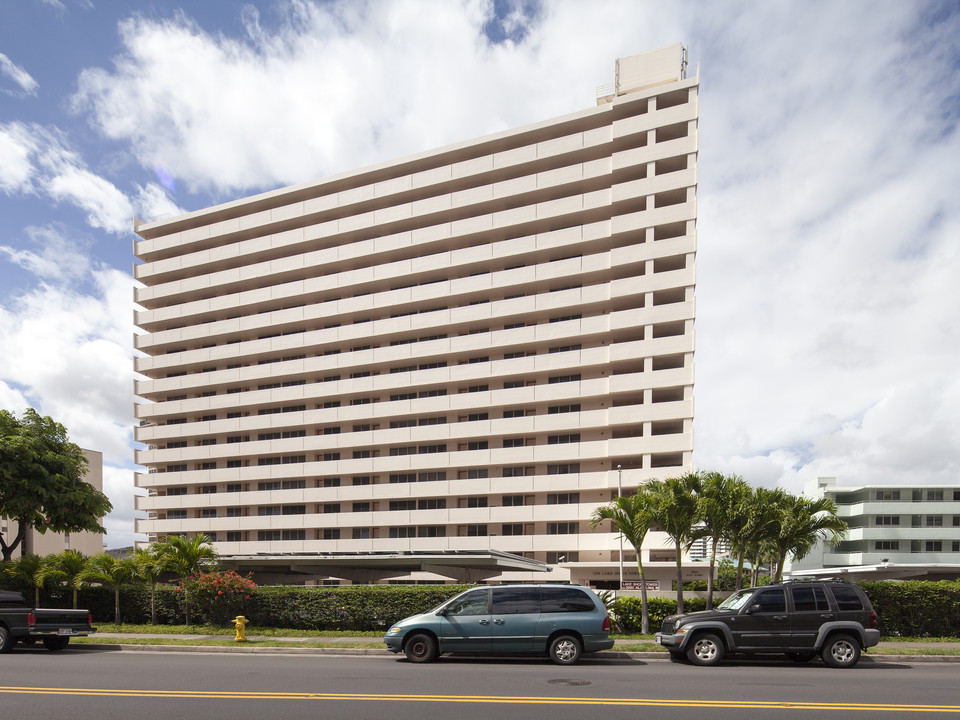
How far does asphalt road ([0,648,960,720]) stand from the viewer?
9992 mm

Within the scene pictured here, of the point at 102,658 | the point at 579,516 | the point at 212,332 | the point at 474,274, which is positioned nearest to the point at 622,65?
the point at 474,274

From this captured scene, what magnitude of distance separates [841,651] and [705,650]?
2912 millimetres

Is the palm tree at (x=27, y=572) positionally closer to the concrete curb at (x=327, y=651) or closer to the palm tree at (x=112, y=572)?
the palm tree at (x=112, y=572)

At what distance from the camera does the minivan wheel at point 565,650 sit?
1528 cm

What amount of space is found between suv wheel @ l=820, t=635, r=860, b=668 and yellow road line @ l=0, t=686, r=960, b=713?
482 centimetres

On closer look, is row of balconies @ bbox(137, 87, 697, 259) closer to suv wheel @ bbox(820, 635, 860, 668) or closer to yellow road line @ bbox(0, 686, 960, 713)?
suv wheel @ bbox(820, 635, 860, 668)

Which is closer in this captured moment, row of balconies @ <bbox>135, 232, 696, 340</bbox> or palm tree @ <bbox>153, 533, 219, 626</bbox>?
palm tree @ <bbox>153, 533, 219, 626</bbox>

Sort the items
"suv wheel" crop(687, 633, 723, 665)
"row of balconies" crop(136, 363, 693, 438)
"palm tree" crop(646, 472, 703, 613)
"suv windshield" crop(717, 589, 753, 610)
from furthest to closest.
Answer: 1. "row of balconies" crop(136, 363, 693, 438)
2. "palm tree" crop(646, 472, 703, 613)
3. "suv windshield" crop(717, 589, 753, 610)
4. "suv wheel" crop(687, 633, 723, 665)

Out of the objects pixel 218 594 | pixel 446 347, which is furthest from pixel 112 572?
pixel 446 347

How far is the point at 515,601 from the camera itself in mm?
15672

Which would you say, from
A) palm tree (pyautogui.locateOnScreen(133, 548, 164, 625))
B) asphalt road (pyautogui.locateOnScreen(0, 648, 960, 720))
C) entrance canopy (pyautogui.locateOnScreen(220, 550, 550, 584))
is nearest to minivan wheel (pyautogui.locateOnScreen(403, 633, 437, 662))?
asphalt road (pyautogui.locateOnScreen(0, 648, 960, 720))

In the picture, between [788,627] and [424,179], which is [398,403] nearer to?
[424,179]

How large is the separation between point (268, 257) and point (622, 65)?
1434 inches

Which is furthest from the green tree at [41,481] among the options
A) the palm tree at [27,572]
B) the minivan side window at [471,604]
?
the minivan side window at [471,604]
